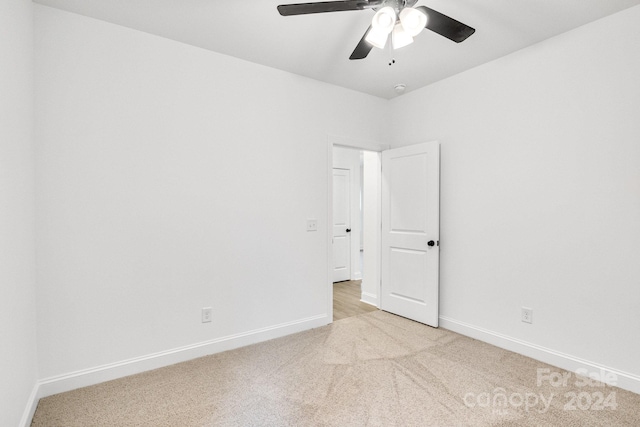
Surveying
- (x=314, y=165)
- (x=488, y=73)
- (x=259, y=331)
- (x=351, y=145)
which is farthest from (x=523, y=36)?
(x=259, y=331)

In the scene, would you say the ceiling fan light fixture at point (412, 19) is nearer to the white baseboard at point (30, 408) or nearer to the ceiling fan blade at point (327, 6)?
the ceiling fan blade at point (327, 6)

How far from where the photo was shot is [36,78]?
2057 millimetres

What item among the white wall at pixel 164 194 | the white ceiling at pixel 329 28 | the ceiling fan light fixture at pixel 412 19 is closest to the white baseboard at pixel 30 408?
the white wall at pixel 164 194

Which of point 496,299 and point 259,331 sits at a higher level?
point 496,299

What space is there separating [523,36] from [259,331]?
11.2ft

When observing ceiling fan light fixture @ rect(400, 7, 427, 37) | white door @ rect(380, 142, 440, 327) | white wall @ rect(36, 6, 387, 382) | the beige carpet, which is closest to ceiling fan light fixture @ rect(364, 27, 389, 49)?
ceiling fan light fixture @ rect(400, 7, 427, 37)

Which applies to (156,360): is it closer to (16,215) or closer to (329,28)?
(16,215)

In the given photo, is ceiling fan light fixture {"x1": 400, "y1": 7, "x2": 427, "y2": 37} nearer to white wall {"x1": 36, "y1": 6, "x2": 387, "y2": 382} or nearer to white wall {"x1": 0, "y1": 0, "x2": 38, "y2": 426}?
white wall {"x1": 36, "y1": 6, "x2": 387, "y2": 382}

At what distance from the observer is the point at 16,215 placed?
1.67 metres

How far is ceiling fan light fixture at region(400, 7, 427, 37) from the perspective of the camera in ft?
5.28

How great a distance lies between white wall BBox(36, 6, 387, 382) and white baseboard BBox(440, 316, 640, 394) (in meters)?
1.42

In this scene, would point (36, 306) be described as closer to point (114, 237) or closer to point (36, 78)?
point (114, 237)

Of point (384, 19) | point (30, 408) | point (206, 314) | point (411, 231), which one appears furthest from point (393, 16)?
point (30, 408)

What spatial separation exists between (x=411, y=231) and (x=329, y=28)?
2250mm
